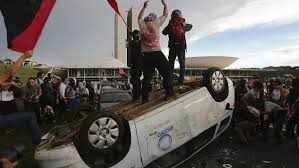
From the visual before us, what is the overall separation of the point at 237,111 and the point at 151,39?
281cm

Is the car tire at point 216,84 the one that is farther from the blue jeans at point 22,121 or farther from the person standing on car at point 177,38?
the blue jeans at point 22,121

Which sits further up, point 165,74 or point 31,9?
point 31,9

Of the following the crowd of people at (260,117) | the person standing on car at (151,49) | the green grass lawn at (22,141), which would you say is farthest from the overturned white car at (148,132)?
the green grass lawn at (22,141)

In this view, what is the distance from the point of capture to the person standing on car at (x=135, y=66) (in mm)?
6637

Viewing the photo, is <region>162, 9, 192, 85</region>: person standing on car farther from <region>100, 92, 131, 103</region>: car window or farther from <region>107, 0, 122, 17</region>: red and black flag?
<region>100, 92, 131, 103</region>: car window

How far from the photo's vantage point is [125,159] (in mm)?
4641

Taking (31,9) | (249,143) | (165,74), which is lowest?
(249,143)

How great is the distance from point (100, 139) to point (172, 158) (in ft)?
4.78

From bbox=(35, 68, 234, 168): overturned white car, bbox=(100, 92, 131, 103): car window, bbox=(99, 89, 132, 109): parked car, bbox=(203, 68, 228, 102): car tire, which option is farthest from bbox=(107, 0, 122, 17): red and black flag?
bbox=(100, 92, 131, 103): car window

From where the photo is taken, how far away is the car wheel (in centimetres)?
523

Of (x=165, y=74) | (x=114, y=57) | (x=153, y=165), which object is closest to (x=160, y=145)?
(x=153, y=165)

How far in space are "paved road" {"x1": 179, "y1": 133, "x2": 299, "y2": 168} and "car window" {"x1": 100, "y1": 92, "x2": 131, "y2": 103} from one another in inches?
219

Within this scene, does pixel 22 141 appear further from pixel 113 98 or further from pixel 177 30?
pixel 177 30

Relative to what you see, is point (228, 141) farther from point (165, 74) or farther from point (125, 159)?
point (125, 159)
